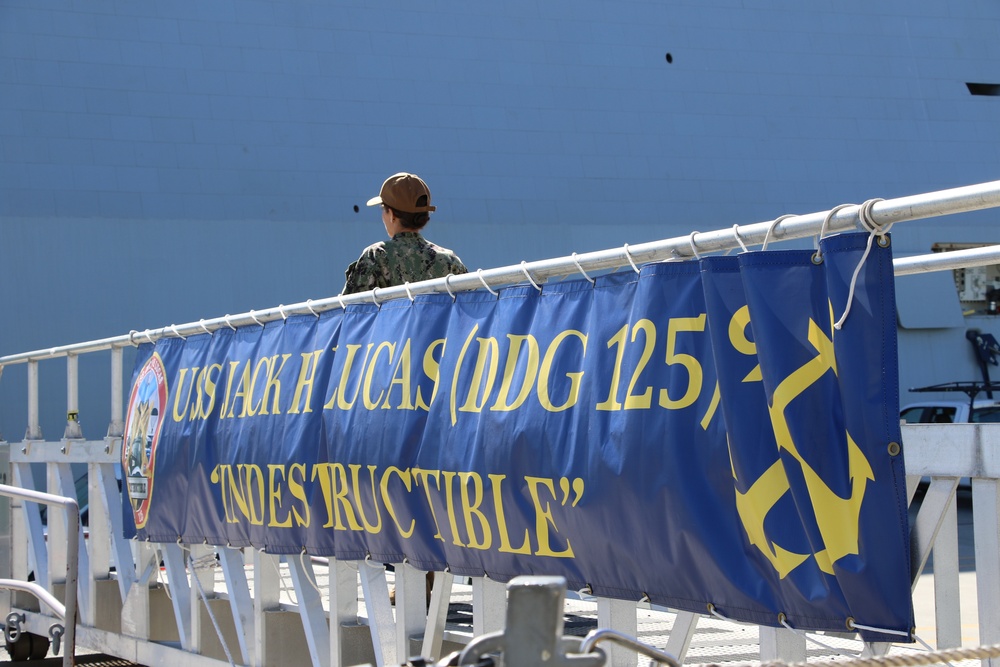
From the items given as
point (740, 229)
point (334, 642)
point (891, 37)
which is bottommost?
point (334, 642)

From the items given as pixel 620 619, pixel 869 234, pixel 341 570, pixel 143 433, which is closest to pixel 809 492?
pixel 869 234

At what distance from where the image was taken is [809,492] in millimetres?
3037

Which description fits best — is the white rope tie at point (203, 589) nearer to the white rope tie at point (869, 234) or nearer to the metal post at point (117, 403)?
the metal post at point (117, 403)

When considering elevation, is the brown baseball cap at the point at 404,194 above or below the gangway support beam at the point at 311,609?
above

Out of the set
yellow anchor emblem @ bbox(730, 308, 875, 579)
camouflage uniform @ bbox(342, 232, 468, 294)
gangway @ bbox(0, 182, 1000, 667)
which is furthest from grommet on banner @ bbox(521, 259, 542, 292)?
camouflage uniform @ bbox(342, 232, 468, 294)

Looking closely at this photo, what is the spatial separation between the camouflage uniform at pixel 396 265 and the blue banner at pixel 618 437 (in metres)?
0.55

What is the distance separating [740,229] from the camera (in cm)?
335

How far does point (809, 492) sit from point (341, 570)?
2.75m

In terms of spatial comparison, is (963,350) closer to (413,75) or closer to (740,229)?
(413,75)

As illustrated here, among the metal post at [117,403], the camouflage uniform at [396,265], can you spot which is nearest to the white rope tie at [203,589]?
the metal post at [117,403]

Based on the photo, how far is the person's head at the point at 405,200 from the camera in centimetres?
613

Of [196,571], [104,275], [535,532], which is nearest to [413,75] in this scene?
[104,275]

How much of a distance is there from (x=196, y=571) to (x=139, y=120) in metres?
14.3

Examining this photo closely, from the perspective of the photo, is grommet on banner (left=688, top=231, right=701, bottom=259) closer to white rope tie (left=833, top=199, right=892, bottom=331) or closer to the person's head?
white rope tie (left=833, top=199, right=892, bottom=331)
